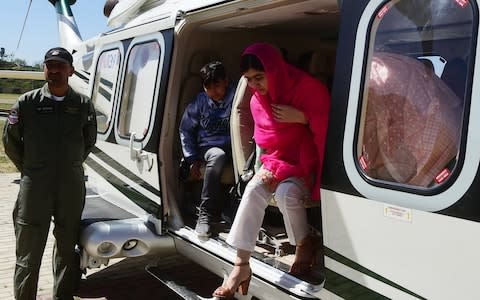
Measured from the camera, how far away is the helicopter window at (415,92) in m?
2.08

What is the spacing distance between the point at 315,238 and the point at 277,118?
2.57ft

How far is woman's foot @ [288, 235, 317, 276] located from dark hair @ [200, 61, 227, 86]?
1.63 meters

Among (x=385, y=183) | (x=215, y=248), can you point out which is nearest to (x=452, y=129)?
(x=385, y=183)

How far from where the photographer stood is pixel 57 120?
3.84 meters

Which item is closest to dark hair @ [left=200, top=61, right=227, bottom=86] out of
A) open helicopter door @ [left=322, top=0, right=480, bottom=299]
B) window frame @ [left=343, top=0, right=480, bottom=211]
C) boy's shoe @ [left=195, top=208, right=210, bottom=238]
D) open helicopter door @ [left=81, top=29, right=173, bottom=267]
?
open helicopter door @ [left=81, top=29, right=173, bottom=267]

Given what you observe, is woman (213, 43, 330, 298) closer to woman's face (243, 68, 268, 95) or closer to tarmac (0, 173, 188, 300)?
woman's face (243, 68, 268, 95)

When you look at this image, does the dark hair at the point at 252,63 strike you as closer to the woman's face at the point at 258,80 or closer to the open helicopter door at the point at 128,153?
the woman's face at the point at 258,80

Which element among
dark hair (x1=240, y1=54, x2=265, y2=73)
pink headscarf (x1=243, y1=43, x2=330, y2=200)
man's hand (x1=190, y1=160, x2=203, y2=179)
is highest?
dark hair (x1=240, y1=54, x2=265, y2=73)

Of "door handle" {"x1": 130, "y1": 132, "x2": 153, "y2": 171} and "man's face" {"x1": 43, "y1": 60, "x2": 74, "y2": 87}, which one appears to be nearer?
"man's face" {"x1": 43, "y1": 60, "x2": 74, "y2": 87}

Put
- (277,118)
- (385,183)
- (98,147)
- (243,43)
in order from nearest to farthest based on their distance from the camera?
(385,183)
(277,118)
(243,43)
(98,147)

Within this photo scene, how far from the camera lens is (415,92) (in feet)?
7.50

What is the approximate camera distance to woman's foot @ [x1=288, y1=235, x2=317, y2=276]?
308 cm

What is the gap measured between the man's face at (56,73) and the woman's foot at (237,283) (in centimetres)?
192

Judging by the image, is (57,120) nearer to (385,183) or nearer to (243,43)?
(243,43)
